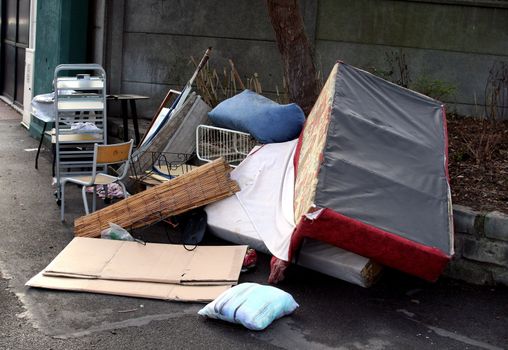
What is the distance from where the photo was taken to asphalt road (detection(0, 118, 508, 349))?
14.9 ft

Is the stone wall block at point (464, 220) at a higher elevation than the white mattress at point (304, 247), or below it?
→ higher

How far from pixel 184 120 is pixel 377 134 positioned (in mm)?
2375

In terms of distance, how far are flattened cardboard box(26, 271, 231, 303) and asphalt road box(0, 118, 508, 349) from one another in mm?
52

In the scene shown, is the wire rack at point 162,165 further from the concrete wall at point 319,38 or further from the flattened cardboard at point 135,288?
the concrete wall at point 319,38

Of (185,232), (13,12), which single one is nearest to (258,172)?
(185,232)

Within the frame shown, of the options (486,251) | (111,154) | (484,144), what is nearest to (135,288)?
(111,154)

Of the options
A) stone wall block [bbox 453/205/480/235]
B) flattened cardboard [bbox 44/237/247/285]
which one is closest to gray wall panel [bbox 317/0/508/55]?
stone wall block [bbox 453/205/480/235]

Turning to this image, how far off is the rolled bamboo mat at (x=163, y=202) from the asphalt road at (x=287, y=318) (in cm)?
46

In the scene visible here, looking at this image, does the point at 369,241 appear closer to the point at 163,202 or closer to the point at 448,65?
the point at 163,202

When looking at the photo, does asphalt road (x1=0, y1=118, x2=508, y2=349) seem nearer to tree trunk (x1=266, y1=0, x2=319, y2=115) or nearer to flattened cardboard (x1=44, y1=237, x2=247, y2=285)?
flattened cardboard (x1=44, y1=237, x2=247, y2=285)

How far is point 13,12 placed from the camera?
1502cm

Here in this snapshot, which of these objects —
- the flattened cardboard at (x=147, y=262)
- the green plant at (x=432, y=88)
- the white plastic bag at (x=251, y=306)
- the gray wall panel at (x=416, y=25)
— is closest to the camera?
the white plastic bag at (x=251, y=306)

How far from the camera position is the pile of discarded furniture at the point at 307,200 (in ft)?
17.1

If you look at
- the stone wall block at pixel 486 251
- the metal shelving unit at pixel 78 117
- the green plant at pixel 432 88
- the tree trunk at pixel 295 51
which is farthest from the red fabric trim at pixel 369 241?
the green plant at pixel 432 88
